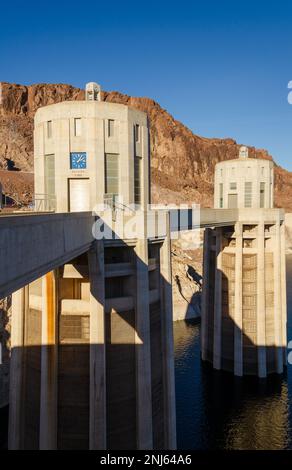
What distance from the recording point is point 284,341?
47.8m

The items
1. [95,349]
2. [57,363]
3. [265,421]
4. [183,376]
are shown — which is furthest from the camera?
[183,376]

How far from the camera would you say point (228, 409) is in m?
39.2

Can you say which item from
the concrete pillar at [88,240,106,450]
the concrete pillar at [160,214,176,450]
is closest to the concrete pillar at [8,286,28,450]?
the concrete pillar at [88,240,106,450]

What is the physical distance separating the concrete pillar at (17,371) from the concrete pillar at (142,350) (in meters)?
6.61

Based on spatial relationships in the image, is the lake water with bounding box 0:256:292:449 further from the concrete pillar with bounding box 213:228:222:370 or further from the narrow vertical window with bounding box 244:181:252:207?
the narrow vertical window with bounding box 244:181:252:207

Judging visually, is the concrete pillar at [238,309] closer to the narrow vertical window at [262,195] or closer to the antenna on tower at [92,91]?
the narrow vertical window at [262,195]

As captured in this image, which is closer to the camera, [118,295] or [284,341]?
[118,295]

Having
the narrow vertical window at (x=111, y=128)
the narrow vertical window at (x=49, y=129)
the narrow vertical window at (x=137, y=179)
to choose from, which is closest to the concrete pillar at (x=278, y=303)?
the narrow vertical window at (x=137, y=179)

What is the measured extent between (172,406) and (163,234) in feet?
32.7

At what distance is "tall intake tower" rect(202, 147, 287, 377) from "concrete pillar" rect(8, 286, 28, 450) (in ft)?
94.7

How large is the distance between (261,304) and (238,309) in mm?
2647

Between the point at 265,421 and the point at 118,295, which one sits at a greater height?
the point at 118,295
